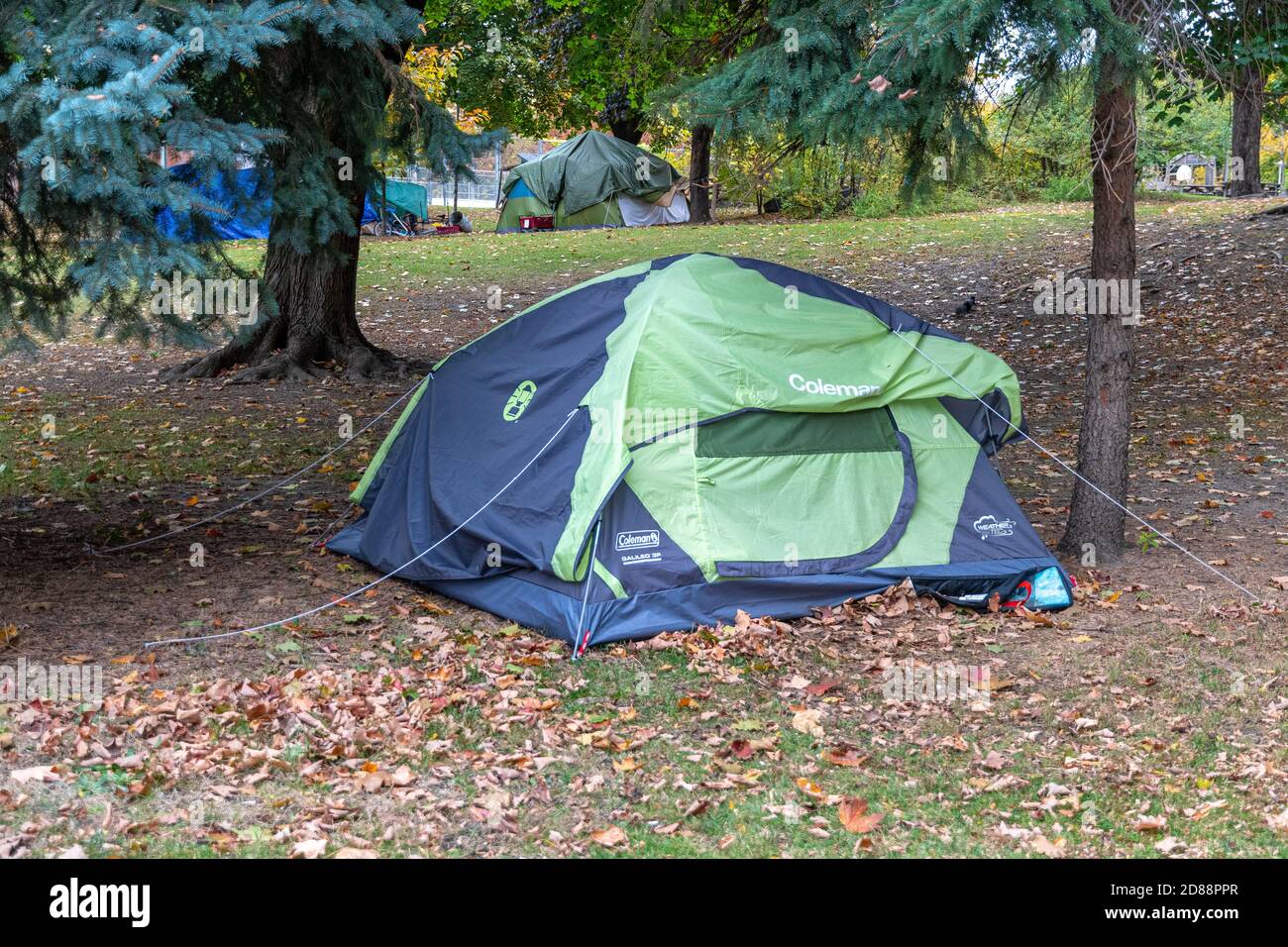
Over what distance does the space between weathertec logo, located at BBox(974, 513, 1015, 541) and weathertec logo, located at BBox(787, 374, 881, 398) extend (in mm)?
1006

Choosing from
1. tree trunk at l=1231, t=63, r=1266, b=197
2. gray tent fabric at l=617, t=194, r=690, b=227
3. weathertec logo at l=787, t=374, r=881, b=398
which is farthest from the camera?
gray tent fabric at l=617, t=194, r=690, b=227

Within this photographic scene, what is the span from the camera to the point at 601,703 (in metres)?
5.36

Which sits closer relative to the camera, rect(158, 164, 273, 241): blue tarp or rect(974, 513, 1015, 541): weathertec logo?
rect(158, 164, 273, 241): blue tarp

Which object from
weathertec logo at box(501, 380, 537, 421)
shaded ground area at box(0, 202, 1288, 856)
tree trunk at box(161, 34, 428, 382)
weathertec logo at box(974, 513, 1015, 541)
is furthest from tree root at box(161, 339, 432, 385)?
weathertec logo at box(974, 513, 1015, 541)

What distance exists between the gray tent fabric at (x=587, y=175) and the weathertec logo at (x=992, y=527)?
21.0 meters

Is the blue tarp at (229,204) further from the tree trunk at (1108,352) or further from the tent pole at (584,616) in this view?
the tree trunk at (1108,352)

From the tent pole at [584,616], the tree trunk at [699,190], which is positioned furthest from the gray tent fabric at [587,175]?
the tent pole at [584,616]

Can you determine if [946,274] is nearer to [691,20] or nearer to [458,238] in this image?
[691,20]

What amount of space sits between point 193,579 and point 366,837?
10.4ft

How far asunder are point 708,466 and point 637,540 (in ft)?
1.88

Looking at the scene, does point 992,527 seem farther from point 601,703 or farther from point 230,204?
point 230,204

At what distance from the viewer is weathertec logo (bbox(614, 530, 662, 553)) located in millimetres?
6109

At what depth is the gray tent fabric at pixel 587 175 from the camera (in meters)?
26.9

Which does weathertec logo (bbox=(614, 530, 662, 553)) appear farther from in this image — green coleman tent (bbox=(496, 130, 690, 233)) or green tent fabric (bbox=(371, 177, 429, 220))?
green tent fabric (bbox=(371, 177, 429, 220))
